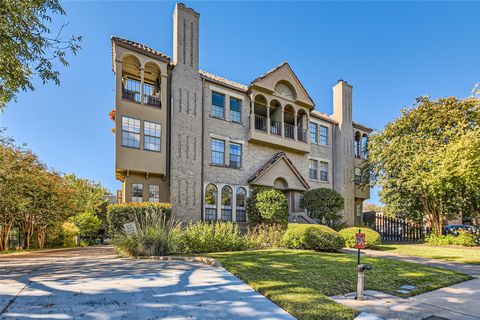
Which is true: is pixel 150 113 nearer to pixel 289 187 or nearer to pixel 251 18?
pixel 251 18

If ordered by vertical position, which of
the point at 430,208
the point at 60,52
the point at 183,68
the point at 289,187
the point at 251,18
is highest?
the point at 251,18

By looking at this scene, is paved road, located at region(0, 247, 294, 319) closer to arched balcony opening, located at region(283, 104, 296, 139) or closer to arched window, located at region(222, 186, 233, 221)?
arched window, located at region(222, 186, 233, 221)

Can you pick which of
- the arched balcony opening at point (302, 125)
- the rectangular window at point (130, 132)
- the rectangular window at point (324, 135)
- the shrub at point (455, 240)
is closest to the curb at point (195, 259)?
the rectangular window at point (130, 132)

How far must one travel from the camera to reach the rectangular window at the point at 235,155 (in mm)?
18522

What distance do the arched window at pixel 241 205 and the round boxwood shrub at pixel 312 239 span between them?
222 inches

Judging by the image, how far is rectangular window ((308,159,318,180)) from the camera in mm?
22750

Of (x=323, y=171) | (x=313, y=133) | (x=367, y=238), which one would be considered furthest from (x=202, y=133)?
(x=323, y=171)

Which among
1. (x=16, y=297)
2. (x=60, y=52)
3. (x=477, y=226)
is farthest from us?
(x=477, y=226)

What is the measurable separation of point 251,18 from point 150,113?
24.0ft

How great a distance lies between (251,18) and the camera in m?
14.3

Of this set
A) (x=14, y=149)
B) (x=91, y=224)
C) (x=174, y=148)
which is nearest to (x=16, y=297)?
(x=174, y=148)

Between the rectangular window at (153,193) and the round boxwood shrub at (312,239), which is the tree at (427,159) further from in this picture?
the rectangular window at (153,193)

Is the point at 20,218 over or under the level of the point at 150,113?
under

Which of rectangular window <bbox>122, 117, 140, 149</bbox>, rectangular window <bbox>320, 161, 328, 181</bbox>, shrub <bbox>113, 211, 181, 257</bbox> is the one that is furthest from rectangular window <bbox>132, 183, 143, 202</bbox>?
rectangular window <bbox>320, 161, 328, 181</bbox>
